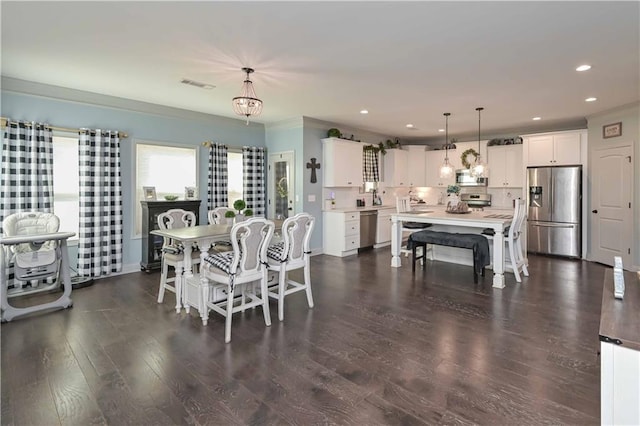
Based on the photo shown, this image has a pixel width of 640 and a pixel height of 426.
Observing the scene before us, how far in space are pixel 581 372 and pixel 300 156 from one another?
16.9 ft

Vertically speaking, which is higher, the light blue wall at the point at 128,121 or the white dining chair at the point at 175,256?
the light blue wall at the point at 128,121

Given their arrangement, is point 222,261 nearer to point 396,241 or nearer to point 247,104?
point 247,104

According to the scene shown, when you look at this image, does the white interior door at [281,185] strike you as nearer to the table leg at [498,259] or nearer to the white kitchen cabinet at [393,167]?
the white kitchen cabinet at [393,167]

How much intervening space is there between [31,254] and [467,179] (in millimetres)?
8186

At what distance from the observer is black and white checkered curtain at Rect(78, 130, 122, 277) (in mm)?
4750

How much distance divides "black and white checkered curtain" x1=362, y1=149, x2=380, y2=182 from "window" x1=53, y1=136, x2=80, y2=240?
17.3 feet

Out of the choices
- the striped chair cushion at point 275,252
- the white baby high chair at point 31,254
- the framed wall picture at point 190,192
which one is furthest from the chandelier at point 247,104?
the framed wall picture at point 190,192

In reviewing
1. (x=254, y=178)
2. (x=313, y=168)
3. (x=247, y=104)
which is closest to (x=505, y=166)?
(x=313, y=168)

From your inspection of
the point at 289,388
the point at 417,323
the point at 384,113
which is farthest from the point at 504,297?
the point at 384,113

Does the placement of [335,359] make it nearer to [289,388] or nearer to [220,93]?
[289,388]

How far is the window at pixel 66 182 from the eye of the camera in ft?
15.4

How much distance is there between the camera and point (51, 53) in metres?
3.40

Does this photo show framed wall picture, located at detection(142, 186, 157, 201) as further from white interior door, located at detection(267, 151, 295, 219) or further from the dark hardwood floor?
white interior door, located at detection(267, 151, 295, 219)

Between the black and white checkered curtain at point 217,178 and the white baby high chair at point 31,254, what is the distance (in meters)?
2.39
